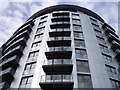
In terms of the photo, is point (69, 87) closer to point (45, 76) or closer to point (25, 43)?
point (45, 76)

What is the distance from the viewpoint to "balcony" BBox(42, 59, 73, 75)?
2047cm

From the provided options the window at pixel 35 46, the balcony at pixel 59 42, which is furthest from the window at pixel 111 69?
the window at pixel 35 46

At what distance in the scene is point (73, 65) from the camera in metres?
21.7

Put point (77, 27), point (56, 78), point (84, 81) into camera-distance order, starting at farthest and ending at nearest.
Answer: point (77, 27) < point (84, 81) < point (56, 78)

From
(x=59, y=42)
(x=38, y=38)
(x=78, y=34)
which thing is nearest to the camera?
(x=59, y=42)

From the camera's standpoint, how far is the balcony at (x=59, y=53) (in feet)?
73.9

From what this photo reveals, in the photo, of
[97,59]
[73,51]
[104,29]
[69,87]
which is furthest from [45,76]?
[104,29]

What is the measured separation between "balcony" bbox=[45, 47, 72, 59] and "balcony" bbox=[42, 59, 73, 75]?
3.04 ft

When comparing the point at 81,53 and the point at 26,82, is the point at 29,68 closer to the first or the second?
the point at 26,82

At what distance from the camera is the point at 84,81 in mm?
20266

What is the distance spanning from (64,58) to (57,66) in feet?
10.7

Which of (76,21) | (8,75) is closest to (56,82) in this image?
(8,75)

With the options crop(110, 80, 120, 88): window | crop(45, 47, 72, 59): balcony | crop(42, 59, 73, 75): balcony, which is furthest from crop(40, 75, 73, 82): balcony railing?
crop(110, 80, 120, 88): window

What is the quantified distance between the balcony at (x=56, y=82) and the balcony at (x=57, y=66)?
1300mm
